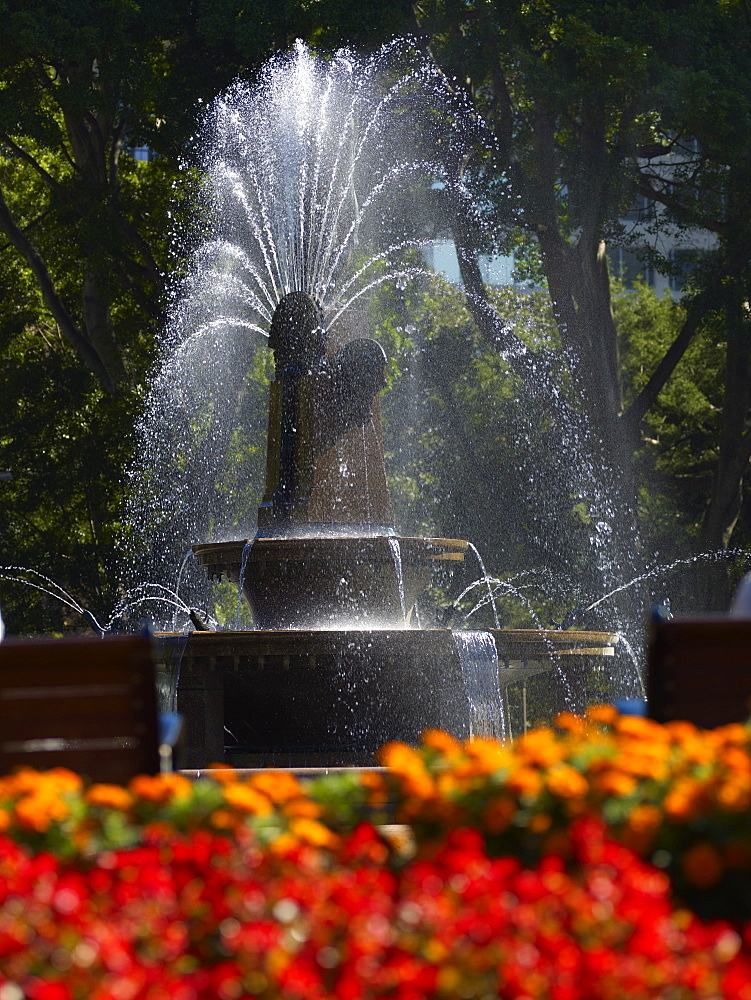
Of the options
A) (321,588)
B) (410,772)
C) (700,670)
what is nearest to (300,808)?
(410,772)

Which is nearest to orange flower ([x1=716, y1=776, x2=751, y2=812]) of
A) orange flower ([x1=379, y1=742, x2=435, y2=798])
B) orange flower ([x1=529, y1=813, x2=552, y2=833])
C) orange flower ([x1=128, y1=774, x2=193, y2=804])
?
orange flower ([x1=529, y1=813, x2=552, y2=833])

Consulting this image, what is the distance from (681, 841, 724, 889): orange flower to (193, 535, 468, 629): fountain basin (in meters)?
6.79

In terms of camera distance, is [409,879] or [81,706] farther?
[81,706]

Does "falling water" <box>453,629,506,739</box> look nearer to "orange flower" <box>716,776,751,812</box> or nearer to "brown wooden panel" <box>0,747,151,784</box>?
"brown wooden panel" <box>0,747,151,784</box>

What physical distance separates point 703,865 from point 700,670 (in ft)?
3.60

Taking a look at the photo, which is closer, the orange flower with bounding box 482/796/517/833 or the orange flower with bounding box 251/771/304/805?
the orange flower with bounding box 482/796/517/833

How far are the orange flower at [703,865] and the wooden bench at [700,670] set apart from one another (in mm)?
968

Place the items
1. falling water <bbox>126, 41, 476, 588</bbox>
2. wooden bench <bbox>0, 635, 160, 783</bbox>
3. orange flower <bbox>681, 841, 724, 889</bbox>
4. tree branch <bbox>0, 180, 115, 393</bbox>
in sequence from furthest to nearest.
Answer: tree branch <bbox>0, 180, 115, 393</bbox>
falling water <bbox>126, 41, 476, 588</bbox>
wooden bench <bbox>0, 635, 160, 783</bbox>
orange flower <bbox>681, 841, 724, 889</bbox>

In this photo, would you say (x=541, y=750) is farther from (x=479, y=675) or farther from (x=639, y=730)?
(x=479, y=675)

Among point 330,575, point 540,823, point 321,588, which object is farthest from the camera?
point 321,588

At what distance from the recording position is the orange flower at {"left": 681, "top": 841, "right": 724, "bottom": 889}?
9.28ft

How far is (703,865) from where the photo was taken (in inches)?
111

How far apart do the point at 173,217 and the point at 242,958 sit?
2031cm

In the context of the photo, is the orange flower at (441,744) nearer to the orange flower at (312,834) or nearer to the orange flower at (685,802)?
the orange flower at (312,834)
